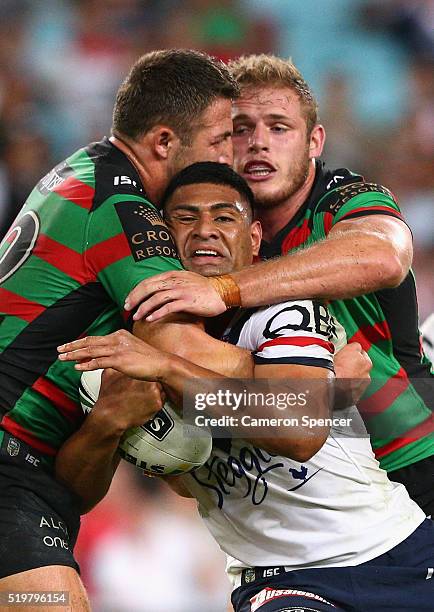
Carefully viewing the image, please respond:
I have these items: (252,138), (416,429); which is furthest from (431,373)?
(252,138)

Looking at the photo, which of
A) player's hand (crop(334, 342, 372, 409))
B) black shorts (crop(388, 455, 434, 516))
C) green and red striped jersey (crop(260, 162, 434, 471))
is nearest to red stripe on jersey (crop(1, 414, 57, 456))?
player's hand (crop(334, 342, 372, 409))

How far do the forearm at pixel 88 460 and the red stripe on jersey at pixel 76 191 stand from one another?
0.84 meters

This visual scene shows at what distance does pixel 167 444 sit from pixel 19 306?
824 mm

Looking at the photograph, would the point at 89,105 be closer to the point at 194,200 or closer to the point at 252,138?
the point at 252,138

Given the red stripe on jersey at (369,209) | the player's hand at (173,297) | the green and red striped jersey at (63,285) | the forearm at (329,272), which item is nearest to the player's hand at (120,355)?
the player's hand at (173,297)

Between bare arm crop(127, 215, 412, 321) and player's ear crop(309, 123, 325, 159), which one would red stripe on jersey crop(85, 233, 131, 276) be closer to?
bare arm crop(127, 215, 412, 321)

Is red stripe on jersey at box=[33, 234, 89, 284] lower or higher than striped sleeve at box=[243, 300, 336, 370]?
higher

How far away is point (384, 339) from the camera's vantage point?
15.1ft

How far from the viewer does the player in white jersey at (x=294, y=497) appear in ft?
11.8

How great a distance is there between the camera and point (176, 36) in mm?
9477

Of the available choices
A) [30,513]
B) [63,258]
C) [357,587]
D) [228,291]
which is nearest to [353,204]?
[228,291]

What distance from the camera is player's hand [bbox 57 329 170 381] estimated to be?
3.54 metres

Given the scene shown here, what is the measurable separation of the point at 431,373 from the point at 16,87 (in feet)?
17.6

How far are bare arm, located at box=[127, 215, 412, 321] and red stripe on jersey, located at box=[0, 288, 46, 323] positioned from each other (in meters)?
0.48
